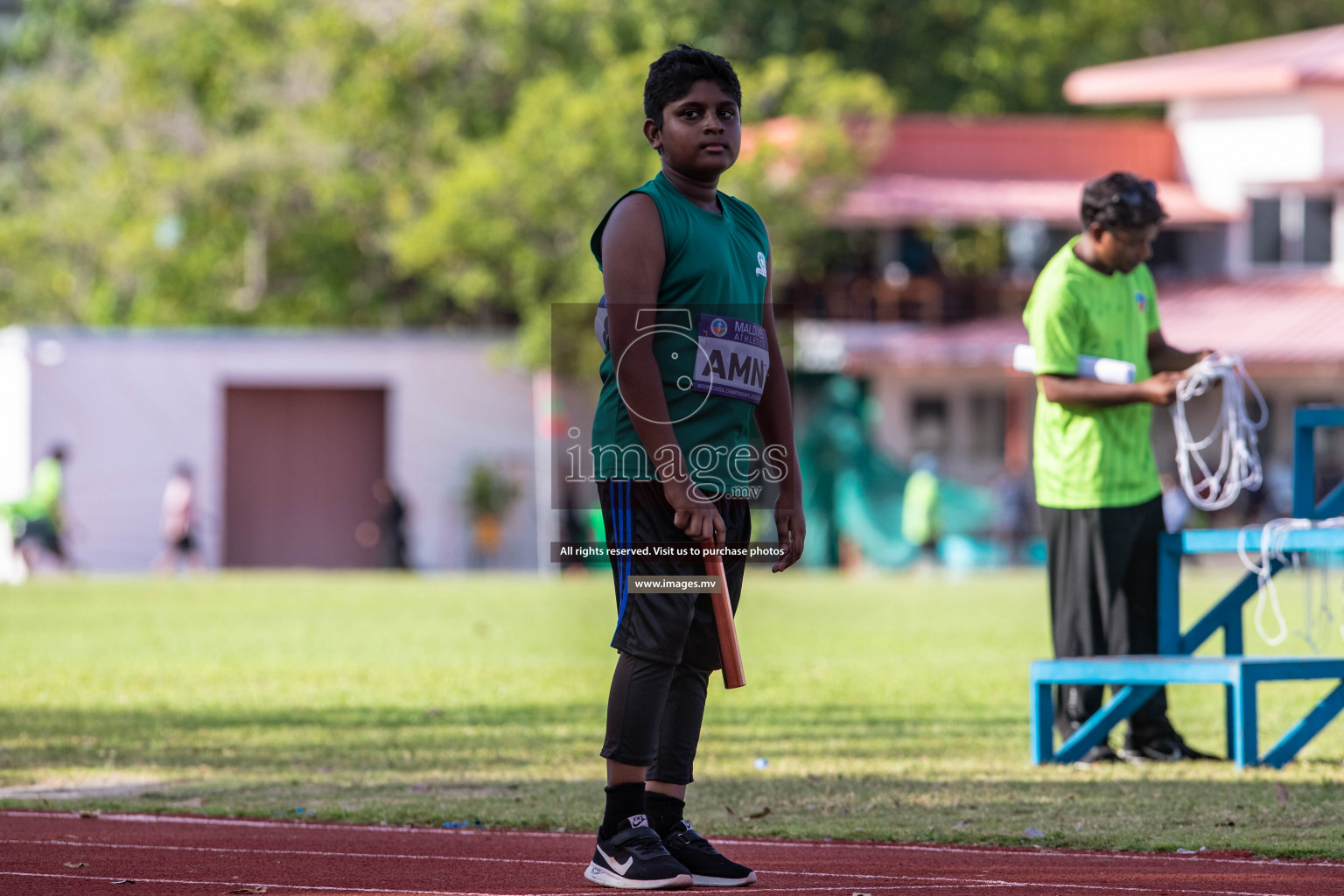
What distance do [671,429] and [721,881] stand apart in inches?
45.8

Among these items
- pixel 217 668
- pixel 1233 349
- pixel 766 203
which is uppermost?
pixel 766 203

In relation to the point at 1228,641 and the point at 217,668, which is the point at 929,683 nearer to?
the point at 1228,641

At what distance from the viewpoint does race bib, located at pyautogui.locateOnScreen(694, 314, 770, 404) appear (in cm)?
517

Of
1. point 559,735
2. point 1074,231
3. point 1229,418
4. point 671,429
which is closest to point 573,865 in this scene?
point 671,429

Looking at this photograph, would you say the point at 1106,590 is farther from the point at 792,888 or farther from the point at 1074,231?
the point at 1074,231

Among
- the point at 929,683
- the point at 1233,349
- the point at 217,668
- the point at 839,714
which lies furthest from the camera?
the point at 1233,349

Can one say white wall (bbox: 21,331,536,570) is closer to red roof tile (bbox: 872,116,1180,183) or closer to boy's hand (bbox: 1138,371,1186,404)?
red roof tile (bbox: 872,116,1180,183)

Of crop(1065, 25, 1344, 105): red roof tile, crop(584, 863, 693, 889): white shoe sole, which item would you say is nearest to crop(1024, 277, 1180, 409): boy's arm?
crop(584, 863, 693, 889): white shoe sole

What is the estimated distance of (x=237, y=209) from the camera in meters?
41.3

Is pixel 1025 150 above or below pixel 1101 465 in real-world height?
above

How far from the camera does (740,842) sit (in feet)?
19.6

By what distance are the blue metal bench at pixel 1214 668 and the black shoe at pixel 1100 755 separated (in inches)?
4.2

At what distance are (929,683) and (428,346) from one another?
88.1 ft

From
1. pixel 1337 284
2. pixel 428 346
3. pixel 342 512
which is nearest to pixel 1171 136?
pixel 1337 284
